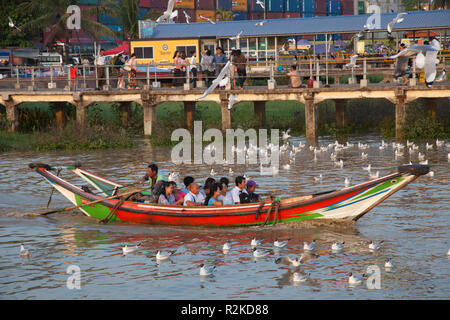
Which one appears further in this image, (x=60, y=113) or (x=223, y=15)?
(x=223, y=15)

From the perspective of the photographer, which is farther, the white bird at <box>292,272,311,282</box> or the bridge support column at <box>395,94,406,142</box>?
the bridge support column at <box>395,94,406,142</box>

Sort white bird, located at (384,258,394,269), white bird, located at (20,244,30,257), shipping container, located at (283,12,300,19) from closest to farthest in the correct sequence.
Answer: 1. white bird, located at (384,258,394,269)
2. white bird, located at (20,244,30,257)
3. shipping container, located at (283,12,300,19)

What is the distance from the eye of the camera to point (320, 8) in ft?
274

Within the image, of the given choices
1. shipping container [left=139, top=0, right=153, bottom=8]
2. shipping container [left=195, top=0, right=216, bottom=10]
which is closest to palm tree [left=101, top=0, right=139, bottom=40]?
shipping container [left=139, top=0, right=153, bottom=8]

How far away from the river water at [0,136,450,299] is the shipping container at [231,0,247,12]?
2162 inches

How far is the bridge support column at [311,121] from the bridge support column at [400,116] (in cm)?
308

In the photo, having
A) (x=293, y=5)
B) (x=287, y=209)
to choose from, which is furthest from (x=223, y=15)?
(x=287, y=209)

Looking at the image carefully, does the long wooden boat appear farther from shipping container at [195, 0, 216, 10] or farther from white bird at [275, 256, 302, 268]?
shipping container at [195, 0, 216, 10]

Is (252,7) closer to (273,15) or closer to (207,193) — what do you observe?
(273,15)

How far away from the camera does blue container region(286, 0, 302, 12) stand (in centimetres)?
7881

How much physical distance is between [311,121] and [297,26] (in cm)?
1564

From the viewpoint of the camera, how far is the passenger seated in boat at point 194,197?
16.2 meters

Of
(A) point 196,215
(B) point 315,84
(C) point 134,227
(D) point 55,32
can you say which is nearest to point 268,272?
(A) point 196,215

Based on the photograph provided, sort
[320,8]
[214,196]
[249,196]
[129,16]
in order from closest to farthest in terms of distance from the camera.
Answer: [214,196] → [249,196] → [129,16] → [320,8]
